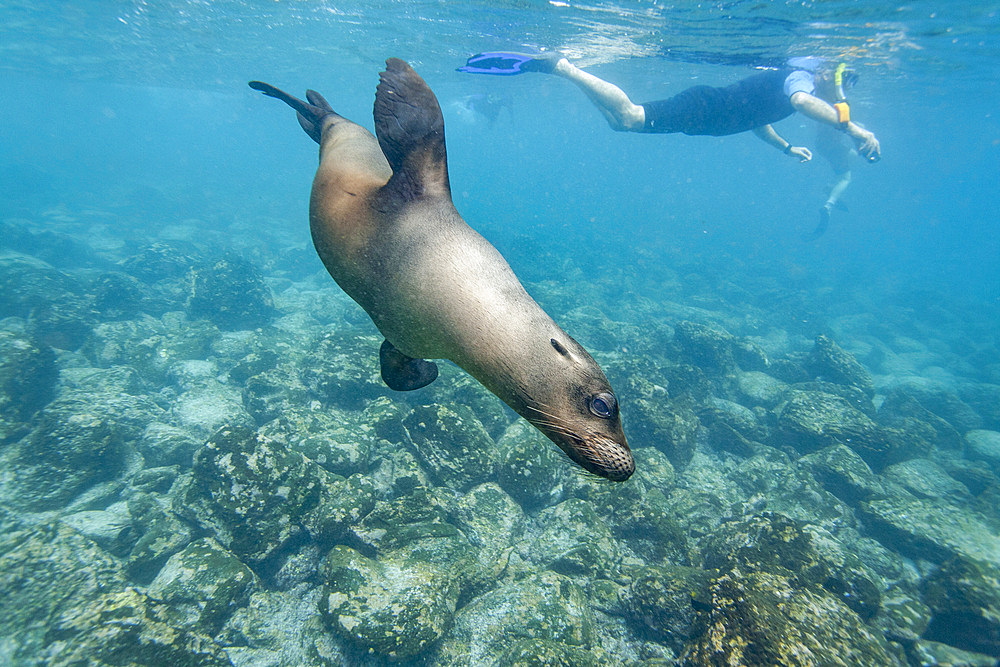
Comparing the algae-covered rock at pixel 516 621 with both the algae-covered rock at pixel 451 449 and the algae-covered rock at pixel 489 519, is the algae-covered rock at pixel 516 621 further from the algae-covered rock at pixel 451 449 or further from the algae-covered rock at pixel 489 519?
the algae-covered rock at pixel 451 449

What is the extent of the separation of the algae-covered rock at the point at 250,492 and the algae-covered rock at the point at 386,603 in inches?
34.7

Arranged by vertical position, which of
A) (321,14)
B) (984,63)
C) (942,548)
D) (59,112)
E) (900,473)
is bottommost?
(59,112)

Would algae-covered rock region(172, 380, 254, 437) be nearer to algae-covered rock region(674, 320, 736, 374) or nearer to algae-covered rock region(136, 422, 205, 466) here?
algae-covered rock region(136, 422, 205, 466)

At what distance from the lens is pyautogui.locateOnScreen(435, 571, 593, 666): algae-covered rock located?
11.6 feet

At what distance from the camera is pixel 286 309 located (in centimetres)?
1272

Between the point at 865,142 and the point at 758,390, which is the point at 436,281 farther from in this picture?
the point at 758,390

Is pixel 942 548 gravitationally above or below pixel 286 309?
above

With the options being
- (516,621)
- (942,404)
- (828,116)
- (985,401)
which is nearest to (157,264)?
(516,621)

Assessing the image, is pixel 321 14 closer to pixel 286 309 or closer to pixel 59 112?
pixel 286 309

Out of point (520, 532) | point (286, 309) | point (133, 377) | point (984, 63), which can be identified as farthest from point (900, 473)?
point (984, 63)

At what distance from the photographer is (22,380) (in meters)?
6.06

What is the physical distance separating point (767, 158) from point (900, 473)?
75.8 m

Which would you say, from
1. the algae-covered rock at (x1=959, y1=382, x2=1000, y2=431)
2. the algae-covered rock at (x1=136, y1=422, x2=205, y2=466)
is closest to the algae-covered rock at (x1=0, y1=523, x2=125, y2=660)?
the algae-covered rock at (x1=136, y1=422, x2=205, y2=466)

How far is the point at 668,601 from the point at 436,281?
373 centimetres
